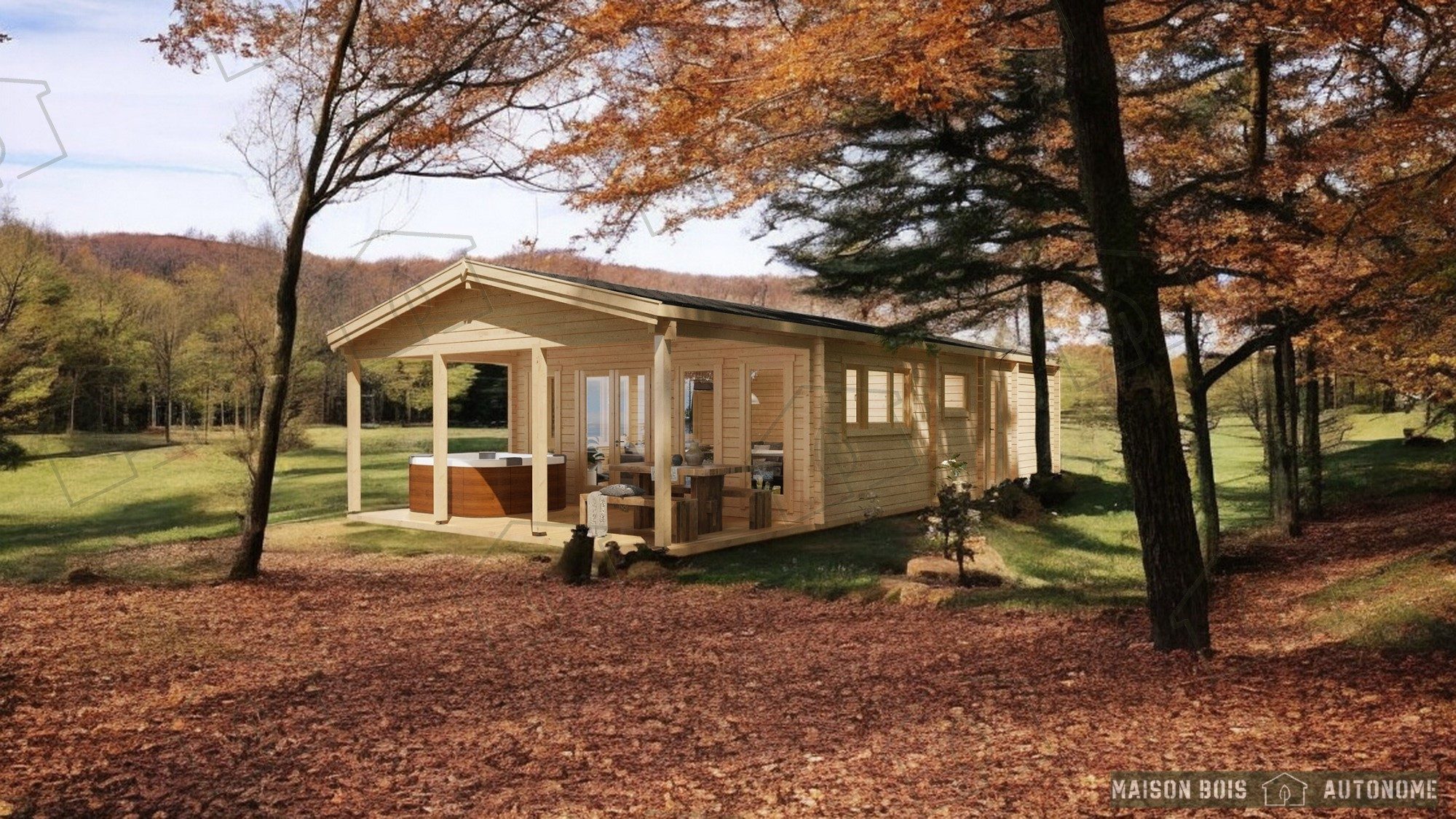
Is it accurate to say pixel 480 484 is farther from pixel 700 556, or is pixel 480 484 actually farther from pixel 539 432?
pixel 700 556

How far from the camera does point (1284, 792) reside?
121 inches

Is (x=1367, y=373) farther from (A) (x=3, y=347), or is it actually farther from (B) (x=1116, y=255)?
(A) (x=3, y=347)

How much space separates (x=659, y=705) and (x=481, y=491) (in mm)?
8517

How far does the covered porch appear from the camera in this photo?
407 inches

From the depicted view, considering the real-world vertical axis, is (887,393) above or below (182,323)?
below

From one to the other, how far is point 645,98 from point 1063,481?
1092 cm

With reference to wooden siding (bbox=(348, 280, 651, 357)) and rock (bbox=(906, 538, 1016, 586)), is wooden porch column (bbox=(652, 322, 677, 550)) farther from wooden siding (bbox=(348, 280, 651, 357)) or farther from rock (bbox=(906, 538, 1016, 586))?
rock (bbox=(906, 538, 1016, 586))

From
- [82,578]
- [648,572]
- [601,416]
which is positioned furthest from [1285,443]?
[82,578]

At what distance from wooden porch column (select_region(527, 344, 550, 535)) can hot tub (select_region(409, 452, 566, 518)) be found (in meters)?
1.13

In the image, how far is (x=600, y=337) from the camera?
33.8ft

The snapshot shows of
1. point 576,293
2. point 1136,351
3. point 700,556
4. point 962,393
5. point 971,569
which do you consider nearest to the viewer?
point 1136,351

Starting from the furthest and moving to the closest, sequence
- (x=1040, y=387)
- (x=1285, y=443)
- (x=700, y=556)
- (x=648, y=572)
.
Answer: (x=1040, y=387) < (x=1285, y=443) < (x=700, y=556) < (x=648, y=572)

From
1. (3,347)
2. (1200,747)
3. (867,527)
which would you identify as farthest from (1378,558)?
(3,347)

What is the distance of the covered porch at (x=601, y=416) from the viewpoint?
33.9ft
